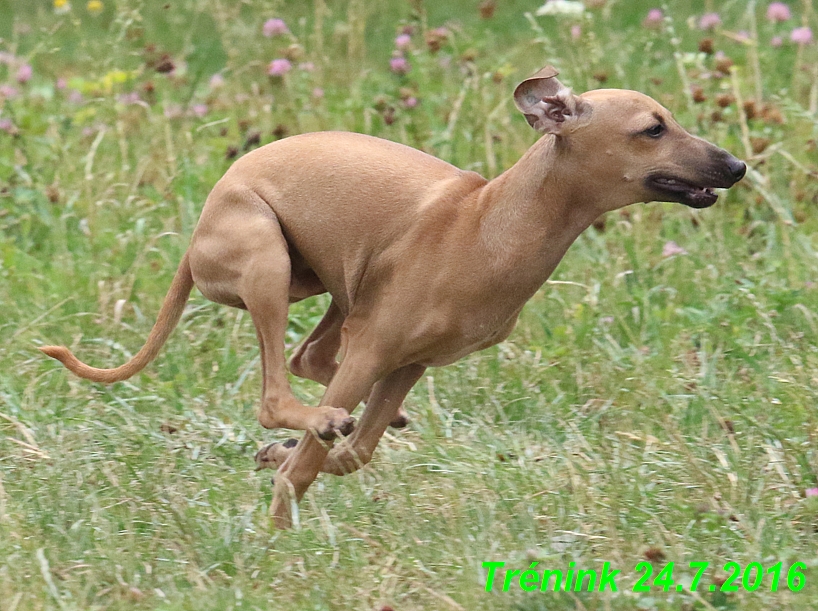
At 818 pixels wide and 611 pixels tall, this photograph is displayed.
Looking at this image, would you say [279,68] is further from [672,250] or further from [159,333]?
[159,333]

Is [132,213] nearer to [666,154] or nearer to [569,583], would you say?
[666,154]

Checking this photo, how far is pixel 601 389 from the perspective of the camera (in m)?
5.33

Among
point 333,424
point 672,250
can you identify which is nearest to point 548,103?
point 333,424

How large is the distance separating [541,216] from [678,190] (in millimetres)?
414

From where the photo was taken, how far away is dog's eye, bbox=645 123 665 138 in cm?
418

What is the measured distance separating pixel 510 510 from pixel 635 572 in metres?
0.56

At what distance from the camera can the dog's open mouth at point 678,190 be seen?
4.18 m

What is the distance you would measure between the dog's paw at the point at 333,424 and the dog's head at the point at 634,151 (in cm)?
103

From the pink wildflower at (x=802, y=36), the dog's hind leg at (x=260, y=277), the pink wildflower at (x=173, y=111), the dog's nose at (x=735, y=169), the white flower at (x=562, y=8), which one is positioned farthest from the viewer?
the pink wildflower at (x=173, y=111)

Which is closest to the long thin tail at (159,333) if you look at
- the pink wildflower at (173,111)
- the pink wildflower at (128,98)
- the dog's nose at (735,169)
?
the dog's nose at (735,169)

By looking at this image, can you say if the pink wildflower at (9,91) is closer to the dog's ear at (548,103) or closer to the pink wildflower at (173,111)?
the pink wildflower at (173,111)

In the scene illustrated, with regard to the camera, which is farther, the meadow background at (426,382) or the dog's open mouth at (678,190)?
the dog's open mouth at (678,190)

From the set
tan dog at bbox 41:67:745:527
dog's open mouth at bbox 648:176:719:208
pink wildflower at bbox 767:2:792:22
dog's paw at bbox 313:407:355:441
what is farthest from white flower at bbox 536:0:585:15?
dog's paw at bbox 313:407:355:441

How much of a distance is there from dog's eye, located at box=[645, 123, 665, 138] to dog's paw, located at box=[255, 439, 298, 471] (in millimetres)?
1558
